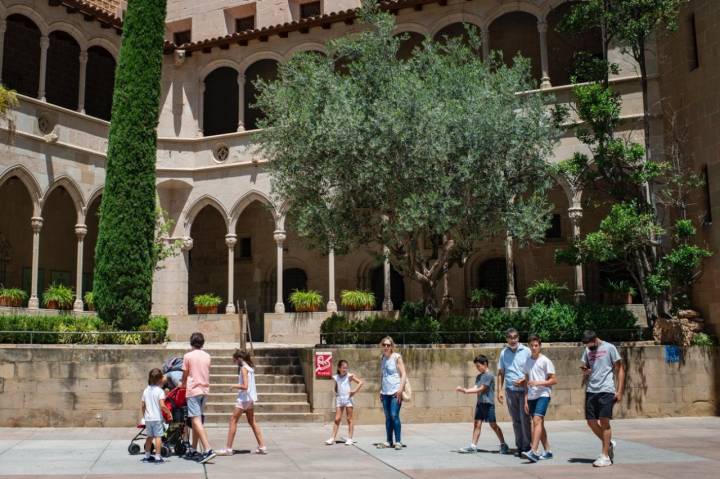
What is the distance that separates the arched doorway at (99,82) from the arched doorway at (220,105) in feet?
11.4

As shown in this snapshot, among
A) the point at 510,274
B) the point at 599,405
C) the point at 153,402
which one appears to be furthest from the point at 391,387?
the point at 510,274

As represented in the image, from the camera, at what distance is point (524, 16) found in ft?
86.8

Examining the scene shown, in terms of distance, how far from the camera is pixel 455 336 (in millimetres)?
17547

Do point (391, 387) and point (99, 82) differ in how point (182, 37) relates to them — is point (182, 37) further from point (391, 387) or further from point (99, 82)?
point (391, 387)

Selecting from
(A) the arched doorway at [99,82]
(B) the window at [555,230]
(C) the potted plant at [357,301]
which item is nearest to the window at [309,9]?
(A) the arched doorway at [99,82]

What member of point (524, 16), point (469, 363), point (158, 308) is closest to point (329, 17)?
point (524, 16)

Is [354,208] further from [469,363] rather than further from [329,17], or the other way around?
[329,17]

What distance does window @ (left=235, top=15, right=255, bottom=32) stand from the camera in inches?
1241

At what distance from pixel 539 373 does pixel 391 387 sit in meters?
2.38

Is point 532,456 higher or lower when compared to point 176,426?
lower

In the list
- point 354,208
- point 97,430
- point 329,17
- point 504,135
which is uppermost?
point 329,17

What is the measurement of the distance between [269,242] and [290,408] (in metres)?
14.6

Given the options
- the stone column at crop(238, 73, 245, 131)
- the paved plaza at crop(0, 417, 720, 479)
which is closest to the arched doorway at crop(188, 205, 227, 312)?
the stone column at crop(238, 73, 245, 131)

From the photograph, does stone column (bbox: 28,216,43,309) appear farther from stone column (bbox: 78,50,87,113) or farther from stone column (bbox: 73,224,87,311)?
stone column (bbox: 78,50,87,113)
